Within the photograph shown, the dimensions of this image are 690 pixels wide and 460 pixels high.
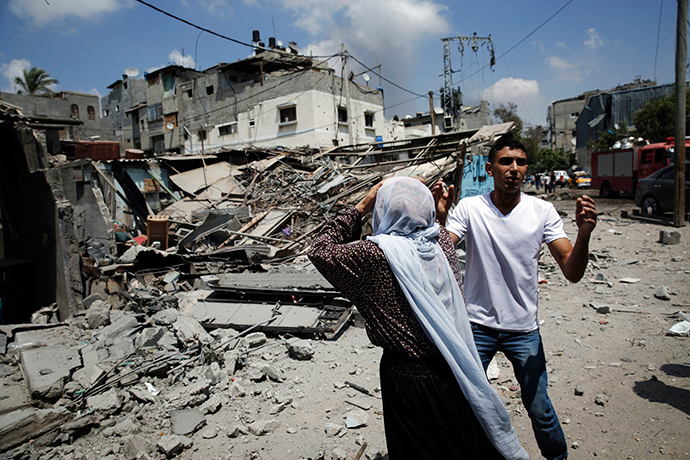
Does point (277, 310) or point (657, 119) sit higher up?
point (657, 119)

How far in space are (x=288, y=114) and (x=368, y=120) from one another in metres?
6.17

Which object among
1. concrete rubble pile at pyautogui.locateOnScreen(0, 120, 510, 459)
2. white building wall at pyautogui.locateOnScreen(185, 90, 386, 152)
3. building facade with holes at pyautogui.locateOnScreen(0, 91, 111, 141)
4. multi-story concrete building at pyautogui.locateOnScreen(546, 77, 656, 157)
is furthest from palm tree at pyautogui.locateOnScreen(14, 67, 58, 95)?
multi-story concrete building at pyautogui.locateOnScreen(546, 77, 656, 157)

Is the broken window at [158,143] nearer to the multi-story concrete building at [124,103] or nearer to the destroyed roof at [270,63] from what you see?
the multi-story concrete building at [124,103]

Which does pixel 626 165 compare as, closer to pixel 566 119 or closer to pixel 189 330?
pixel 189 330

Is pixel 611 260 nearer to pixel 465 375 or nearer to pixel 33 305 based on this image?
pixel 465 375

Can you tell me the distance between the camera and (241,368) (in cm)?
415

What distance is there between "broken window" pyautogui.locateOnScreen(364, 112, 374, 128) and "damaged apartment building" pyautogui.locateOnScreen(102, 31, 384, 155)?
0.07 meters

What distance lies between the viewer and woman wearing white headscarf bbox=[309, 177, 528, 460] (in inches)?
59.7

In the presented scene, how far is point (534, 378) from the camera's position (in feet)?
6.58

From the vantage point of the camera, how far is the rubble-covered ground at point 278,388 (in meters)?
2.85

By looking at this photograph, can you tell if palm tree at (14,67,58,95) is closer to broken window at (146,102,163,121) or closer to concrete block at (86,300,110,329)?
broken window at (146,102,163,121)

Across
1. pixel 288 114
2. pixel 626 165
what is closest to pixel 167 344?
pixel 626 165

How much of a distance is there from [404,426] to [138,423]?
8.62 ft

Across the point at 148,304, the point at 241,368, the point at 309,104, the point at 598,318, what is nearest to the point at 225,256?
the point at 148,304
